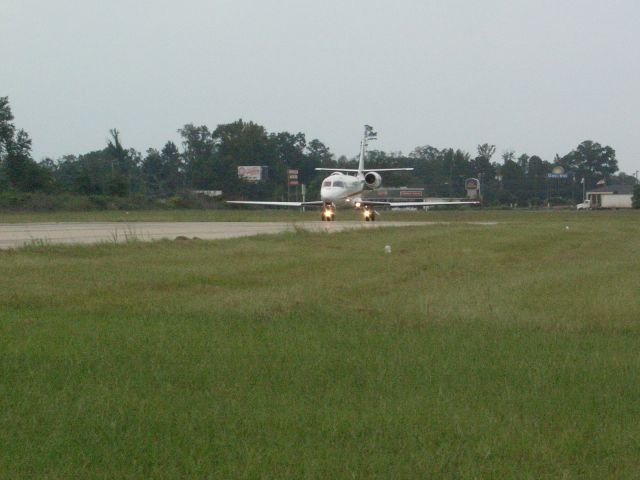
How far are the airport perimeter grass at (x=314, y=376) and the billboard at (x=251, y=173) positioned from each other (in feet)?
285

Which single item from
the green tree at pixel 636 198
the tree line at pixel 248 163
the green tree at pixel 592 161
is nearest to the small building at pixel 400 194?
the tree line at pixel 248 163

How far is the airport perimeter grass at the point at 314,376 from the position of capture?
5824 mm

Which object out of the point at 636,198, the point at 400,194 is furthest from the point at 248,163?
the point at 636,198

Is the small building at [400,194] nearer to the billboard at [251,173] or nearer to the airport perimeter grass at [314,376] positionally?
the billboard at [251,173]

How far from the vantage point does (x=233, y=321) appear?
37.5 ft

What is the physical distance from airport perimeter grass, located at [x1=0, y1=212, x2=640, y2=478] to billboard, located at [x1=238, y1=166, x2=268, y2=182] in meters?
86.9

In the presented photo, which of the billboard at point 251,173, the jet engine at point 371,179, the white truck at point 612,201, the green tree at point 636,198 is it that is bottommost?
the white truck at point 612,201

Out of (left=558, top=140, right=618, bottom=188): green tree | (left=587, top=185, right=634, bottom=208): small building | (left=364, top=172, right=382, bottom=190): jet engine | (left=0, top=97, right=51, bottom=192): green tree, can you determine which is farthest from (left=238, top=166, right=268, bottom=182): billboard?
(left=558, top=140, right=618, bottom=188): green tree

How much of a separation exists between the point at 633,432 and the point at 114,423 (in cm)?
371

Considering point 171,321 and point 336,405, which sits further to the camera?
point 171,321

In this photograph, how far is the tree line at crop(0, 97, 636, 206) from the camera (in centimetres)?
8162

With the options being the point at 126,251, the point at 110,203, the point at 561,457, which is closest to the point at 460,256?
the point at 126,251

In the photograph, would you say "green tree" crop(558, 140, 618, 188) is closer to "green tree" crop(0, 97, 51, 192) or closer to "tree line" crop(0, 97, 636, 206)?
"tree line" crop(0, 97, 636, 206)

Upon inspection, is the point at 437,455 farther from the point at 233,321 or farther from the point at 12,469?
the point at 233,321
